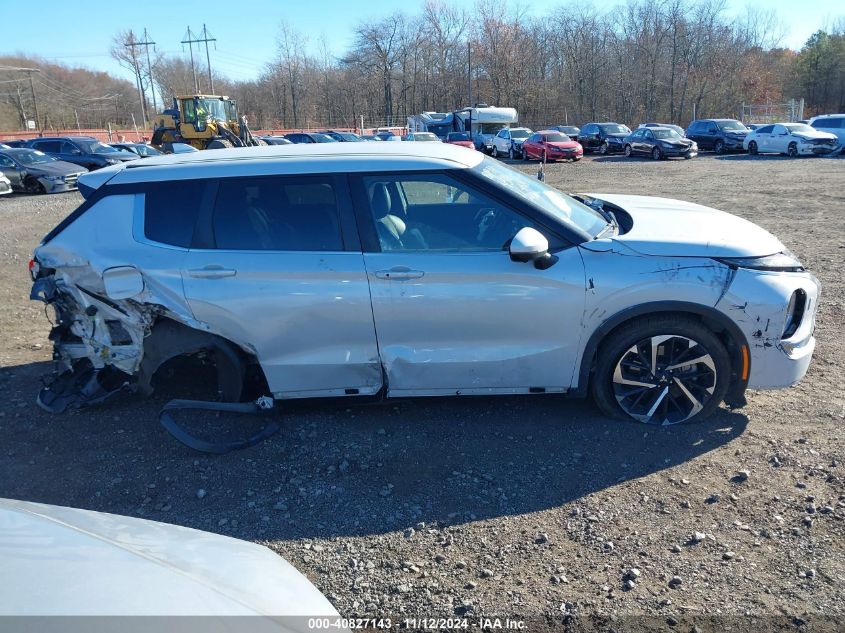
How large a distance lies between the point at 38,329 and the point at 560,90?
65.8 m

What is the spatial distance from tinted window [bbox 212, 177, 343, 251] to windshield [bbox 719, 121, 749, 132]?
33157 mm

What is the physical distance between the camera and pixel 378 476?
364cm

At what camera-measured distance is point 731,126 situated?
32.2 m

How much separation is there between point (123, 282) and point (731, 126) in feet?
114

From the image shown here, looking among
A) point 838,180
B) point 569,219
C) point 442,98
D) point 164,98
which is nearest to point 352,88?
point 442,98

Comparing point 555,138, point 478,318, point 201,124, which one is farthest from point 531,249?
point 201,124

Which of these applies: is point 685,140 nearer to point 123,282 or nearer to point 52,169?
point 52,169

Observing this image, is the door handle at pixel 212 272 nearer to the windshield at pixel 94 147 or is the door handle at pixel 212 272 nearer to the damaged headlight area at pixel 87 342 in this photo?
the damaged headlight area at pixel 87 342

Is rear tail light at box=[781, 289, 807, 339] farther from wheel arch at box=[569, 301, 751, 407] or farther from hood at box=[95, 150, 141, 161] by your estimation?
hood at box=[95, 150, 141, 161]

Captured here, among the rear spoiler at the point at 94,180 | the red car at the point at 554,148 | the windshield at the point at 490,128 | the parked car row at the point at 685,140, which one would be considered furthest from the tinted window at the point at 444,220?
the windshield at the point at 490,128

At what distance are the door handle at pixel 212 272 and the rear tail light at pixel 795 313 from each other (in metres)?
3.43

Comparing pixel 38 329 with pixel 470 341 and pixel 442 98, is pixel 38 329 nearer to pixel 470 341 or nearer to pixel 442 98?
pixel 470 341

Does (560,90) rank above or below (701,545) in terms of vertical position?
above

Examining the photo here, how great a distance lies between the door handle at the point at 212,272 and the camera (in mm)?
3920
